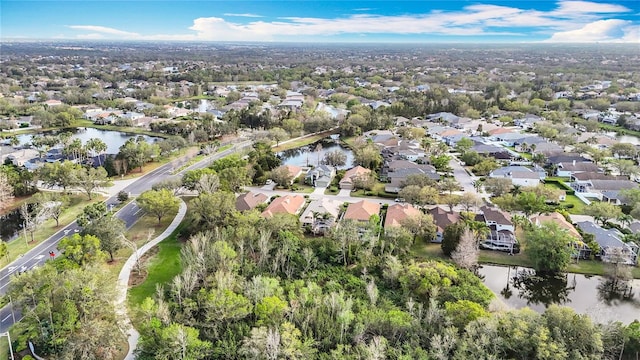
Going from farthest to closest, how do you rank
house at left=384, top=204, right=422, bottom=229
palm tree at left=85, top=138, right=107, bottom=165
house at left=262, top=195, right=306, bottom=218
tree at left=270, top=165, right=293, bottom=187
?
palm tree at left=85, top=138, right=107, bottom=165 < tree at left=270, top=165, right=293, bottom=187 < house at left=262, top=195, right=306, bottom=218 < house at left=384, top=204, right=422, bottom=229

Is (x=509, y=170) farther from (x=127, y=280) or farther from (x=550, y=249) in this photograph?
(x=127, y=280)

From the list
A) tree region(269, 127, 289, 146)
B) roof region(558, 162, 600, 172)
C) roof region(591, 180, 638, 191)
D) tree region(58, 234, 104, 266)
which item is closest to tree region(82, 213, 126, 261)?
tree region(58, 234, 104, 266)

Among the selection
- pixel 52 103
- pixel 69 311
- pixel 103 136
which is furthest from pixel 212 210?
pixel 52 103

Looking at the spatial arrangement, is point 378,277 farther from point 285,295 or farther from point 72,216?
point 72,216

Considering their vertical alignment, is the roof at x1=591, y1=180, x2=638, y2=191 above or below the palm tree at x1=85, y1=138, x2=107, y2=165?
below

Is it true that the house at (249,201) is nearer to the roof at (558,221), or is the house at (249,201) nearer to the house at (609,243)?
the roof at (558,221)

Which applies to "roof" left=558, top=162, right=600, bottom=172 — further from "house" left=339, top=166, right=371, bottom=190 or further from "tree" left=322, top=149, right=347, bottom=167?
"tree" left=322, top=149, right=347, bottom=167
